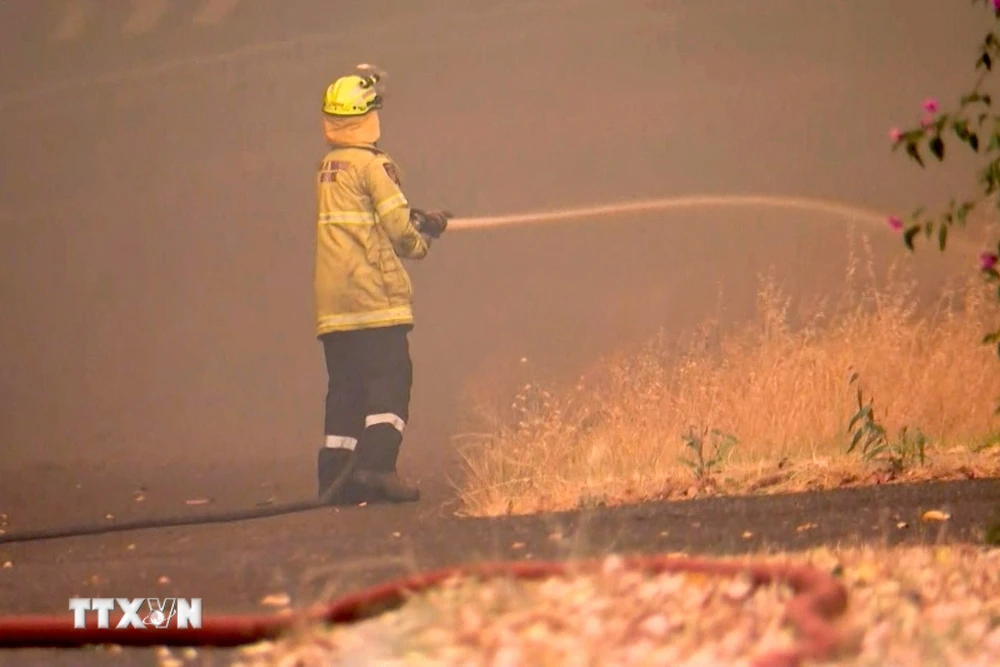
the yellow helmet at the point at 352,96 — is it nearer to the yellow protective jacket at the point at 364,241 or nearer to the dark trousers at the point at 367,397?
the yellow protective jacket at the point at 364,241

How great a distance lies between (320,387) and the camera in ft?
20.9

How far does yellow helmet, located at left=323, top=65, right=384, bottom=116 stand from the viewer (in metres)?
6.29

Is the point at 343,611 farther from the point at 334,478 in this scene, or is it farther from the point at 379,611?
the point at 334,478

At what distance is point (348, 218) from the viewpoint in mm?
6219

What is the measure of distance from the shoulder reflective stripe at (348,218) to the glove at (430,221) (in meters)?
0.22

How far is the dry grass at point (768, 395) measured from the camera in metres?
6.09

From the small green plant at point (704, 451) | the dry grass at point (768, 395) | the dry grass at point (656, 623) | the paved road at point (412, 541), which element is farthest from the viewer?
the dry grass at point (768, 395)

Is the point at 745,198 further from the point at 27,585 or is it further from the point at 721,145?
the point at 27,585

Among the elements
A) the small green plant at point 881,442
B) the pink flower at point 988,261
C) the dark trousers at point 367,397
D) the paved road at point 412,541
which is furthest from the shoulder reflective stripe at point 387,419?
the pink flower at point 988,261

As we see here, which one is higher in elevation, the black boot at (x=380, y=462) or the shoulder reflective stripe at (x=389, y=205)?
the shoulder reflective stripe at (x=389, y=205)

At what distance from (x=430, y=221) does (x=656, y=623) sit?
10.4 feet

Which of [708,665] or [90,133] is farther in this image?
[90,133]

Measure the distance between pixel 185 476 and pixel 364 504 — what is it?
0.95 m

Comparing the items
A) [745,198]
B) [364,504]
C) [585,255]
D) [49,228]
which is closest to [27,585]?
[364,504]
